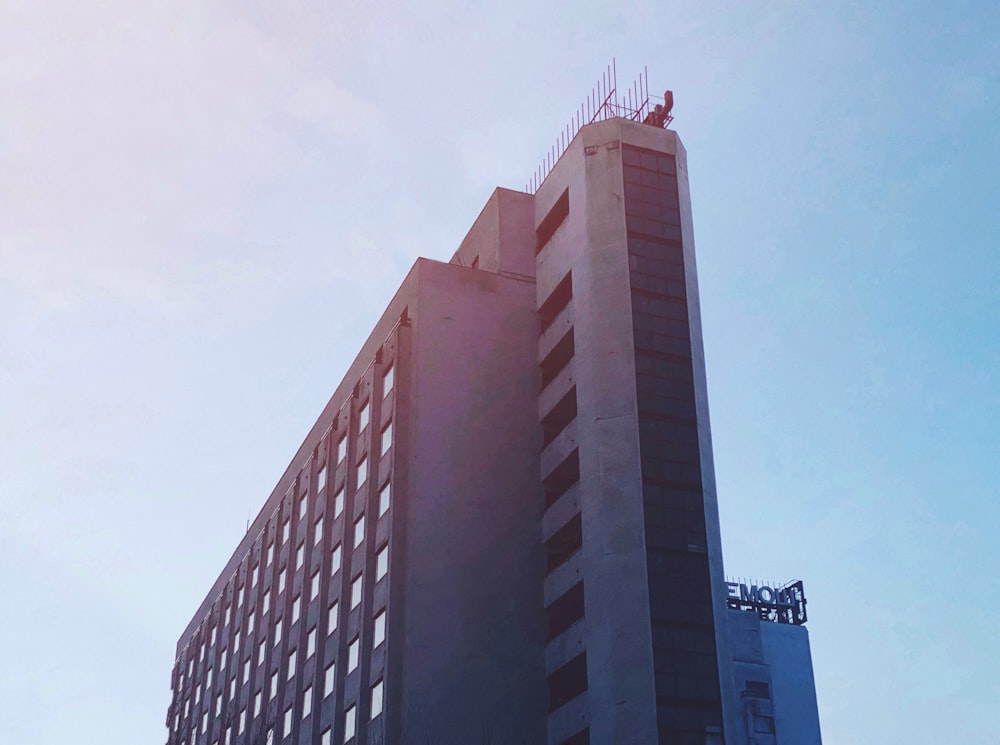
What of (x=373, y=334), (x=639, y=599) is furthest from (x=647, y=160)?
(x=639, y=599)

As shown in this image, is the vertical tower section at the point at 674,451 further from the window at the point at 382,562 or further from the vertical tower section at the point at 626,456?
the window at the point at 382,562

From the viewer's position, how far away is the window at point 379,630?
236 feet

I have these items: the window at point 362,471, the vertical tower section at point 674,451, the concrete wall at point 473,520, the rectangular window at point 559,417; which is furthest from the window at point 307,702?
the vertical tower section at point 674,451

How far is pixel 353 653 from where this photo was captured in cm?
7650

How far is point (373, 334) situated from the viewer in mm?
85938

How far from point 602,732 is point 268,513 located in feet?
171

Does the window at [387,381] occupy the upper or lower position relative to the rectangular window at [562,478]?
upper

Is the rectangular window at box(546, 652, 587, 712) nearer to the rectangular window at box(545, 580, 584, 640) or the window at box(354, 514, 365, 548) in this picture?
the rectangular window at box(545, 580, 584, 640)

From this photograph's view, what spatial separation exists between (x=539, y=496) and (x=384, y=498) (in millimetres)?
9411

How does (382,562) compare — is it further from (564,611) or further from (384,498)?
(564,611)

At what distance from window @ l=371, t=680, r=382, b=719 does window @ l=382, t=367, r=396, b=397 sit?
18162 mm

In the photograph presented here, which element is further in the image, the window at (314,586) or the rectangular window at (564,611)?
the window at (314,586)

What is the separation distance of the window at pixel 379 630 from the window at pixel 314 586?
49.7ft

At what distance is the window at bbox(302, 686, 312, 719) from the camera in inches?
3282
